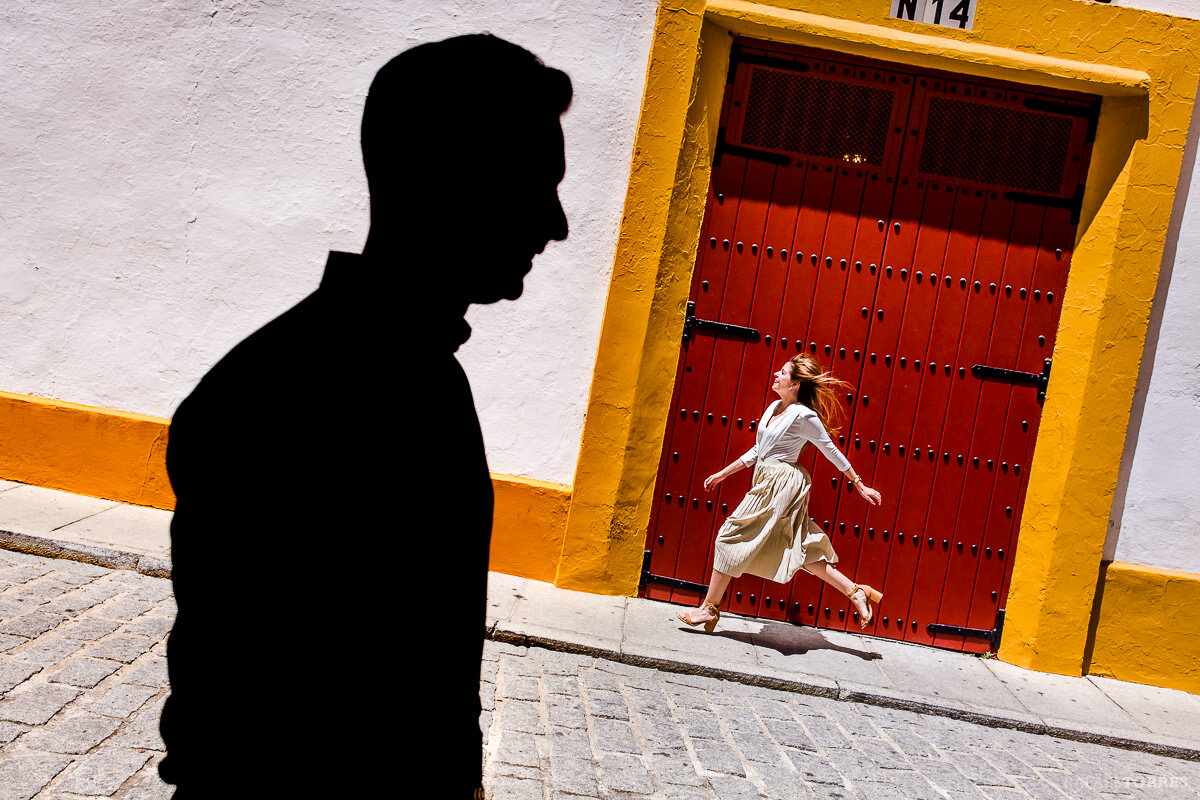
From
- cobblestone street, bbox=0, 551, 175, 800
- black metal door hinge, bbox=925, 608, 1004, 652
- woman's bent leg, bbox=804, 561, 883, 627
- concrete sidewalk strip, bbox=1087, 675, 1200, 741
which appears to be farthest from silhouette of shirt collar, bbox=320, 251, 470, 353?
black metal door hinge, bbox=925, 608, 1004, 652

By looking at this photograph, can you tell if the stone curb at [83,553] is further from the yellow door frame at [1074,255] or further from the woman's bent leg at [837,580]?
the woman's bent leg at [837,580]

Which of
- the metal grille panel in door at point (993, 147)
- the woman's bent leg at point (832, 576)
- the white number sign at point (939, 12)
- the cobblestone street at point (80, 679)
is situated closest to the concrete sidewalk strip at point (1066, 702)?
the woman's bent leg at point (832, 576)

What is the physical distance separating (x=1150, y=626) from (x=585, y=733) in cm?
368

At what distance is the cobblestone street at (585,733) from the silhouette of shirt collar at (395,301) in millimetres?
1980

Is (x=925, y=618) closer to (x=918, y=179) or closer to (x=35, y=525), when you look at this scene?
(x=918, y=179)

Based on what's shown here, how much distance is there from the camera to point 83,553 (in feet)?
15.6

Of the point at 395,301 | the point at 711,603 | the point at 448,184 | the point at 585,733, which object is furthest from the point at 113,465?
the point at 448,184

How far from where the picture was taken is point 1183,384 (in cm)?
555

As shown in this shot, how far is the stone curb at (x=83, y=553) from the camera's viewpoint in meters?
4.73

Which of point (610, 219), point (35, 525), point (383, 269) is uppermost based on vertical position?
point (610, 219)

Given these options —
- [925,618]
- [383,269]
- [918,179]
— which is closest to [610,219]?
[918,179]

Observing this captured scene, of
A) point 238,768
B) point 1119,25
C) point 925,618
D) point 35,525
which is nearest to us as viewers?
point 238,768

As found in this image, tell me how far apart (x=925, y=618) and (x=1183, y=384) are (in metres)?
1.98

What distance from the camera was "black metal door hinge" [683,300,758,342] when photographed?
567cm
